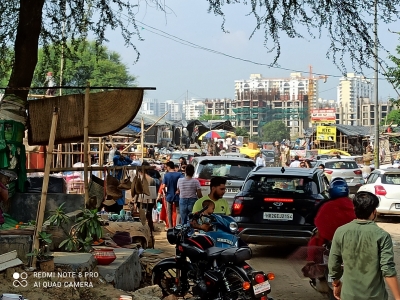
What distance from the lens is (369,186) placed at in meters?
19.4

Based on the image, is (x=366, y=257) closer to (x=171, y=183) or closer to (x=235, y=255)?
(x=235, y=255)

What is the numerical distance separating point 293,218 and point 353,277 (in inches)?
260

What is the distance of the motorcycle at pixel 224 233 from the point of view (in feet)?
25.5

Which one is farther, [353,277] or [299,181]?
[299,181]

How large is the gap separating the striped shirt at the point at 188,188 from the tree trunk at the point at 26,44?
4.58 m

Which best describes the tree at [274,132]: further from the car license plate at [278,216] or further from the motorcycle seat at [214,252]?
the motorcycle seat at [214,252]

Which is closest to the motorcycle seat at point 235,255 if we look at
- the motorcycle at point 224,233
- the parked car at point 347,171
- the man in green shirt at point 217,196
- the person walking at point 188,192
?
the motorcycle at point 224,233

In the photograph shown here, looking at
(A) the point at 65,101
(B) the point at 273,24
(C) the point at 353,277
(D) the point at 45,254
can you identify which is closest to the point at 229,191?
(B) the point at 273,24

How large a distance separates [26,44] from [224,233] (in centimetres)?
419

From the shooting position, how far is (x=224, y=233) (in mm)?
7816

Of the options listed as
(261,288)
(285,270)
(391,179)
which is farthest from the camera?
(391,179)

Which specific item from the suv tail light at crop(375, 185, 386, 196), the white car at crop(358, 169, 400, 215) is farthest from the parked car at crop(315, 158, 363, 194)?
the suv tail light at crop(375, 185, 386, 196)

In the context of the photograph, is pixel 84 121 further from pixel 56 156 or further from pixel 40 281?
pixel 56 156

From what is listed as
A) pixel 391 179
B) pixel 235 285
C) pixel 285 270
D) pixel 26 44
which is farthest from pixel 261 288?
pixel 391 179
